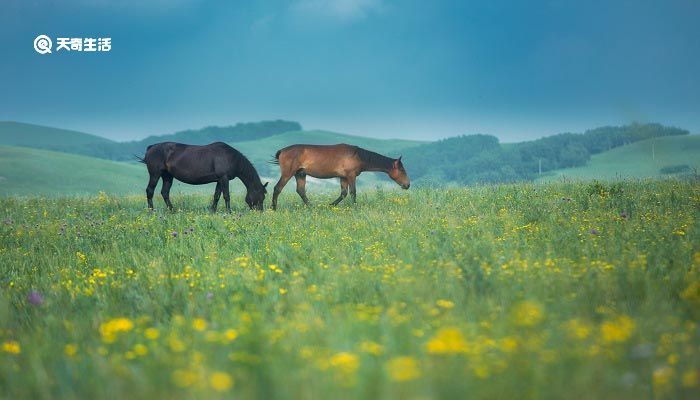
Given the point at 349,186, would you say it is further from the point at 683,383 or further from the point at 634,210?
the point at 683,383

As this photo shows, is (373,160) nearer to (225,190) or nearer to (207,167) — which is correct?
(225,190)

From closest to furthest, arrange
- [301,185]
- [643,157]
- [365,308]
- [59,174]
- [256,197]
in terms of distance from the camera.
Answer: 1. [365,308]
2. [256,197]
3. [301,185]
4. [59,174]
5. [643,157]

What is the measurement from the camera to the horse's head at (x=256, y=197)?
17125 mm

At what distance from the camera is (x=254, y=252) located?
30.2ft

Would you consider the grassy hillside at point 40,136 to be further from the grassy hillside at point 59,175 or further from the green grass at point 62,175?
the green grass at point 62,175

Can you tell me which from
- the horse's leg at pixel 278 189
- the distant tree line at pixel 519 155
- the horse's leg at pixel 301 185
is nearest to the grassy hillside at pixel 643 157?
the distant tree line at pixel 519 155

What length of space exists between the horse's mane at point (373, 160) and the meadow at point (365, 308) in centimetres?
617

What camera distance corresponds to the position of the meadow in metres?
3.38

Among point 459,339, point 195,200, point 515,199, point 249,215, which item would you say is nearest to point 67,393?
point 459,339

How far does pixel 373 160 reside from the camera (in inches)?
747

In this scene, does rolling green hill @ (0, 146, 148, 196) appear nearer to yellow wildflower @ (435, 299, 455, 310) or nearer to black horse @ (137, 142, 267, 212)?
black horse @ (137, 142, 267, 212)

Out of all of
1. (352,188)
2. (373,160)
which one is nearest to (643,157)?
(373,160)

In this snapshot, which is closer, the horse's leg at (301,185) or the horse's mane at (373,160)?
the horse's leg at (301,185)

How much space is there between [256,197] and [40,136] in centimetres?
17940
